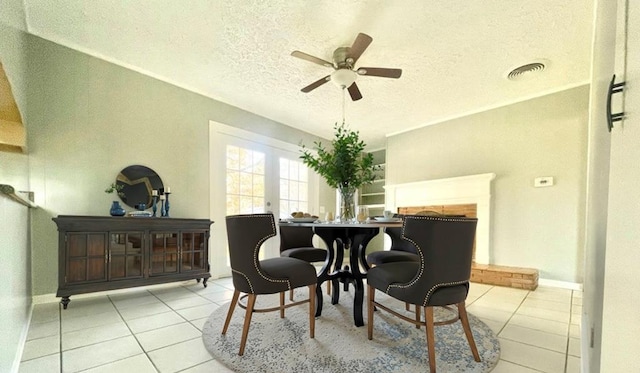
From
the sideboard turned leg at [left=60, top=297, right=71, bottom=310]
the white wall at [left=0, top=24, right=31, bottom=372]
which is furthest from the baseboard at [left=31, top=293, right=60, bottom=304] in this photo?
the white wall at [left=0, top=24, right=31, bottom=372]

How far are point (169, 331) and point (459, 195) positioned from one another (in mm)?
4002

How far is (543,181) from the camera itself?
130 inches

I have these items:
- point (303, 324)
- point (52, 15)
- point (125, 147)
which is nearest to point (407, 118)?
point (303, 324)

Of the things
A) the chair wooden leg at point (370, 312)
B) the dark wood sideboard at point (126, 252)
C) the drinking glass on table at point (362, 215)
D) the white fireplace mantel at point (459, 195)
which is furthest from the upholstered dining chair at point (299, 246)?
the white fireplace mantel at point (459, 195)

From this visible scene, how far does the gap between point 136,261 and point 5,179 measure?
1.60 meters

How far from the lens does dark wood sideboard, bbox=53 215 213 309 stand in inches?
90.7

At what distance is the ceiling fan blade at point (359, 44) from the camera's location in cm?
190

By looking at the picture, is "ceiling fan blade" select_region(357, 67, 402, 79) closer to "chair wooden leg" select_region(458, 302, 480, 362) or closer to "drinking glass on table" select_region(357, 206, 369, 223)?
"drinking glass on table" select_region(357, 206, 369, 223)

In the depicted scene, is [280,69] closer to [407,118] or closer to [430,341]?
[407,118]

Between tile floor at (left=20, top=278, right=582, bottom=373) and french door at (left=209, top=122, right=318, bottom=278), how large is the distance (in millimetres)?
1053

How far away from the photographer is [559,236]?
3.16 m

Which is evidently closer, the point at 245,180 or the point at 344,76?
the point at 344,76

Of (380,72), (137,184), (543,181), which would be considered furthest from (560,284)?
(137,184)

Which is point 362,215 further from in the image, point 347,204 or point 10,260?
point 10,260
